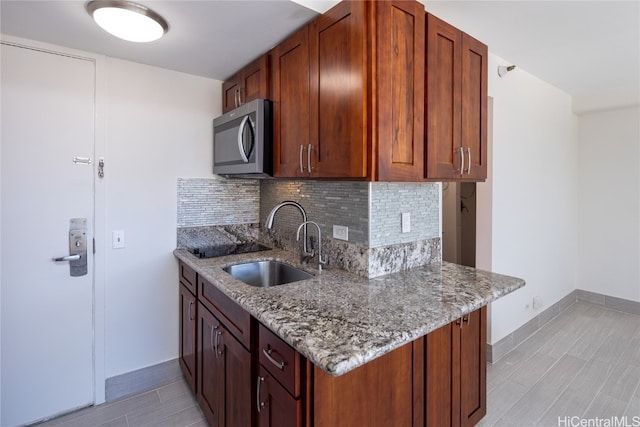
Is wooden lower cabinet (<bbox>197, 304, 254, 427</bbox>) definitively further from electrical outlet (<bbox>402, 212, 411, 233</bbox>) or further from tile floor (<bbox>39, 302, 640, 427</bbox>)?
electrical outlet (<bbox>402, 212, 411, 233</bbox>)

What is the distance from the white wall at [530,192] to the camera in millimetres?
2510

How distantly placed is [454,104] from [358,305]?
3.64 ft

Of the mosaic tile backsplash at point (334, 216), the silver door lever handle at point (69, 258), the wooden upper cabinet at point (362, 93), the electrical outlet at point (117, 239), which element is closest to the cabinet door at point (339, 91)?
the wooden upper cabinet at point (362, 93)

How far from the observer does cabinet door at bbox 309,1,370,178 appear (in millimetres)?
1291

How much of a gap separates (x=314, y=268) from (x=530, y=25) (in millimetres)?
2013

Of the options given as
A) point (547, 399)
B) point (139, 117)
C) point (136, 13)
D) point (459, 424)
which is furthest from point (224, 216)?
point (547, 399)

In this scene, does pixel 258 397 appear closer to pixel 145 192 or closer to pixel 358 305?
pixel 358 305

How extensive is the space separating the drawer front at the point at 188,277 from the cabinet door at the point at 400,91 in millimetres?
1392

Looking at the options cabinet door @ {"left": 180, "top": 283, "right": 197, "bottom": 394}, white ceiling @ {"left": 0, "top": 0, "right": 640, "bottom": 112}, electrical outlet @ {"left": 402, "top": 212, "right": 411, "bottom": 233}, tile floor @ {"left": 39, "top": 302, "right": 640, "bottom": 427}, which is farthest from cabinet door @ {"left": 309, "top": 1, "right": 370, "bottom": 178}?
tile floor @ {"left": 39, "top": 302, "right": 640, "bottom": 427}

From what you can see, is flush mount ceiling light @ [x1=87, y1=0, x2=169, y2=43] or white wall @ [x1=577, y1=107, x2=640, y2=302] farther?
white wall @ [x1=577, y1=107, x2=640, y2=302]

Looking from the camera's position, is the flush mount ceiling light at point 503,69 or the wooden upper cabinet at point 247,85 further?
the flush mount ceiling light at point 503,69

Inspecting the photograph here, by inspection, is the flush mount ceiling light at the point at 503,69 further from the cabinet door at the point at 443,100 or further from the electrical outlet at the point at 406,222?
the electrical outlet at the point at 406,222

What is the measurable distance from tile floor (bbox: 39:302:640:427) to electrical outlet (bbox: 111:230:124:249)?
103 centimetres

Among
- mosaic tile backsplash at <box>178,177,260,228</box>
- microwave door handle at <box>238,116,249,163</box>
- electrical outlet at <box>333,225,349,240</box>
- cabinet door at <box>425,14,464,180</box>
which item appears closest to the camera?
cabinet door at <box>425,14,464,180</box>
